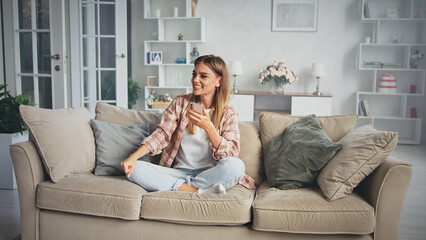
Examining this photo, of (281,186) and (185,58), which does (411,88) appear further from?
(281,186)

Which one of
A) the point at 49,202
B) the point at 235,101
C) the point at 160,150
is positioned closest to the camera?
the point at 49,202

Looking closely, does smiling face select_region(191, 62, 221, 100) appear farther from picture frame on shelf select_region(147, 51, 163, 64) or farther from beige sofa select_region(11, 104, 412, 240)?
picture frame on shelf select_region(147, 51, 163, 64)

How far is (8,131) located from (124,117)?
1.38 metres

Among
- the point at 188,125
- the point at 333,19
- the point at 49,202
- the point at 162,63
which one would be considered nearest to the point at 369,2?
the point at 333,19

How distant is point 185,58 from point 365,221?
4.45 metres

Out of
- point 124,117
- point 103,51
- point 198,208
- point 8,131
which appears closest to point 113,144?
point 124,117

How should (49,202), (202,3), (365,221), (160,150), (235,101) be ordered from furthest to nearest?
(202,3) → (235,101) → (160,150) → (49,202) → (365,221)

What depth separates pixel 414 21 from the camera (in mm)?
5676

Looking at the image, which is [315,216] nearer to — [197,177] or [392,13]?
[197,177]

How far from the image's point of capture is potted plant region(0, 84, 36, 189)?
324 cm

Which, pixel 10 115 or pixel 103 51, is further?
pixel 103 51

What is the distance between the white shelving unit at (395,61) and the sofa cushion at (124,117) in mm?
3895

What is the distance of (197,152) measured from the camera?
90.2 inches

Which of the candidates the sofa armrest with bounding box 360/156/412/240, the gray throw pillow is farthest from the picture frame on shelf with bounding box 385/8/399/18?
the gray throw pillow
